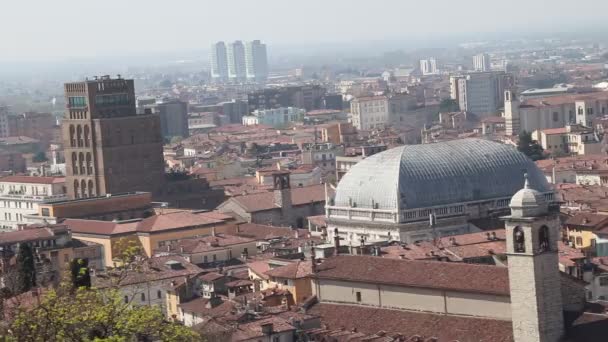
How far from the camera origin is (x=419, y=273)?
4534 cm

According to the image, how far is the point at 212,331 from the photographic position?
41250 millimetres

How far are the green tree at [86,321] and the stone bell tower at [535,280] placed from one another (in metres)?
12.2

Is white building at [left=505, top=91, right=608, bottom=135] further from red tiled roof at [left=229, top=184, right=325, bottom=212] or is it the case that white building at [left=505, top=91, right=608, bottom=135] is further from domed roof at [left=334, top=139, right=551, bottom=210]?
domed roof at [left=334, top=139, right=551, bottom=210]

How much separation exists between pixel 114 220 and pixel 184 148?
61.9 m

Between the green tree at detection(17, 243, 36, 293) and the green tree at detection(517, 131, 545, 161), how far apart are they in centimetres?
5799

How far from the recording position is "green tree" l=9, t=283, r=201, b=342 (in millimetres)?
28469

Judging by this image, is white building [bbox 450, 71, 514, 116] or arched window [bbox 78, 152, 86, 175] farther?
white building [bbox 450, 71, 514, 116]

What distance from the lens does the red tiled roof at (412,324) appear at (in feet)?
137

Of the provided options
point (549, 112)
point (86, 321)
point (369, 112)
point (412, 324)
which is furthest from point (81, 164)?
point (369, 112)

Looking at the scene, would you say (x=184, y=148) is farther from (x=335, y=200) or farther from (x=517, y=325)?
(x=517, y=325)

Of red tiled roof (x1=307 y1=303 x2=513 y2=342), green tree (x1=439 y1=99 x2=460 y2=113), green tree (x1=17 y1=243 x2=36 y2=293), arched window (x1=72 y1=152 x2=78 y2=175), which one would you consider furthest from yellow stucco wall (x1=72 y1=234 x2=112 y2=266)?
green tree (x1=439 y1=99 x2=460 y2=113)

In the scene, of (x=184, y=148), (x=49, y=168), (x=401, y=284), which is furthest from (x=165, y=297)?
(x=184, y=148)

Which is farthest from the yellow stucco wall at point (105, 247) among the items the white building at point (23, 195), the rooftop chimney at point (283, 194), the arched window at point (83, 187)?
the arched window at point (83, 187)

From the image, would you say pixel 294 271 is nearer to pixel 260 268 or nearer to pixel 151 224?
pixel 260 268
